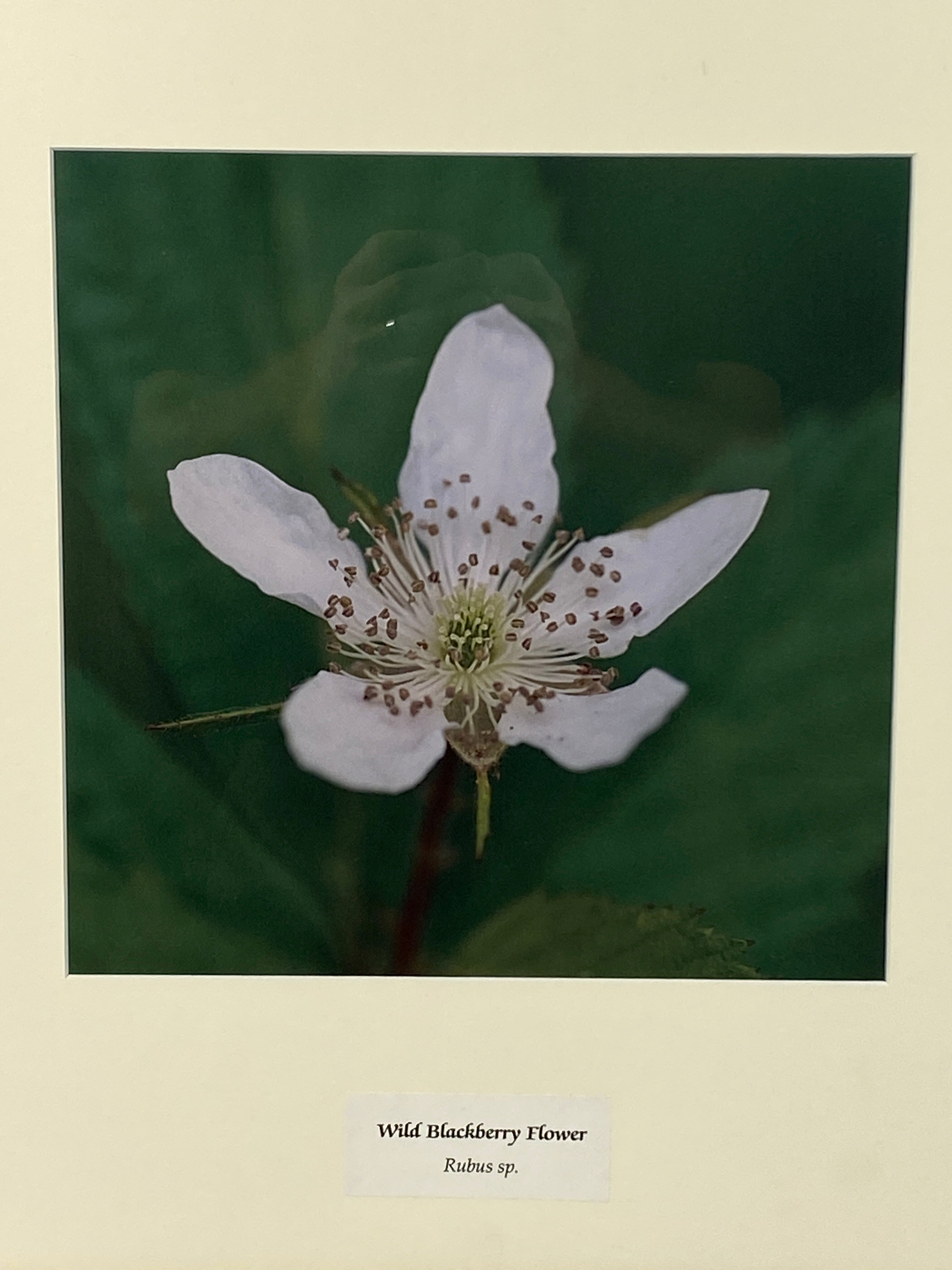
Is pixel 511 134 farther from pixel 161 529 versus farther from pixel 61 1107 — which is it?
pixel 61 1107

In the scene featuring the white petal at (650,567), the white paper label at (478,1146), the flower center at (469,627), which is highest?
the white petal at (650,567)

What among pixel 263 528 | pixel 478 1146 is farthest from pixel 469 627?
pixel 478 1146

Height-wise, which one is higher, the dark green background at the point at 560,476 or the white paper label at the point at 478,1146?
the dark green background at the point at 560,476

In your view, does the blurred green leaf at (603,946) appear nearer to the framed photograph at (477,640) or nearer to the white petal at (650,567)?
the framed photograph at (477,640)

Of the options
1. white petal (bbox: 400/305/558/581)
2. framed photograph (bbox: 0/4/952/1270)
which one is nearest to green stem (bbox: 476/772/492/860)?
framed photograph (bbox: 0/4/952/1270)

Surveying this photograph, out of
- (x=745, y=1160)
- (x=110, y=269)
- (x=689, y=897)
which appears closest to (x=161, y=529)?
(x=110, y=269)

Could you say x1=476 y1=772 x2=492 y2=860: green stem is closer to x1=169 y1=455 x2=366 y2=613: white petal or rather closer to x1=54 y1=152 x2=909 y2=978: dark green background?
x1=54 y1=152 x2=909 y2=978: dark green background

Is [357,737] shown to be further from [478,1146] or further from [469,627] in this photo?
[478,1146]

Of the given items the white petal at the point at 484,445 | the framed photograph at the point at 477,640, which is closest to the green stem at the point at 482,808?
the framed photograph at the point at 477,640
